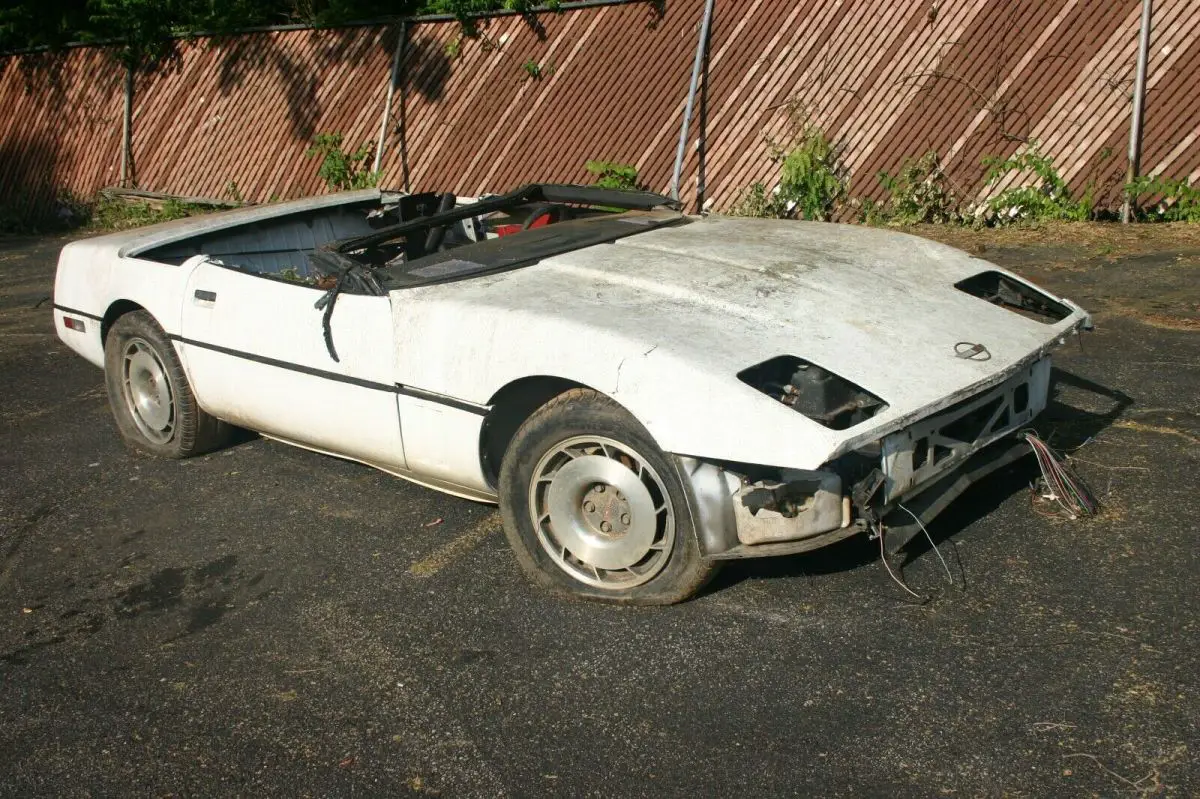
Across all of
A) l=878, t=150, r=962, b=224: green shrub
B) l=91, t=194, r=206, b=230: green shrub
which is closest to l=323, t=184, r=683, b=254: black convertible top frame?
l=878, t=150, r=962, b=224: green shrub

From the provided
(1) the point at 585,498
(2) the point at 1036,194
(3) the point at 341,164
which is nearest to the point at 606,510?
(1) the point at 585,498

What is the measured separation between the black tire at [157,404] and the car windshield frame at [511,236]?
1.04 m

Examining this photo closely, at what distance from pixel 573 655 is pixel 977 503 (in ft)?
5.75

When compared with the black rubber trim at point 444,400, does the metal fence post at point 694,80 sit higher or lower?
higher

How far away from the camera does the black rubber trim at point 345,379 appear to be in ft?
13.5

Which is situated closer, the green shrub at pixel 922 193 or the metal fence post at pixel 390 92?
the green shrub at pixel 922 193

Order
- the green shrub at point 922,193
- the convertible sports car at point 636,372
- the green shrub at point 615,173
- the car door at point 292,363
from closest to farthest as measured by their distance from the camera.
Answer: the convertible sports car at point 636,372, the car door at point 292,363, the green shrub at point 922,193, the green shrub at point 615,173

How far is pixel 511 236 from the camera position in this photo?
4.97 m

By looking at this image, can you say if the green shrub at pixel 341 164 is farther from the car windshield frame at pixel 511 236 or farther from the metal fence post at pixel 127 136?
the car windshield frame at pixel 511 236

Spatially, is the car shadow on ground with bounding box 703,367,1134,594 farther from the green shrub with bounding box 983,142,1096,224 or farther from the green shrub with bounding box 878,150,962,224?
the green shrub with bounding box 878,150,962,224

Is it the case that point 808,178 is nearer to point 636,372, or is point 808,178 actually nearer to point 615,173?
point 615,173

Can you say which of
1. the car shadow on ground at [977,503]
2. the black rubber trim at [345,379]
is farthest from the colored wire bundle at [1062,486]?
the black rubber trim at [345,379]

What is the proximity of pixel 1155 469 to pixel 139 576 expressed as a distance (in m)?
3.95

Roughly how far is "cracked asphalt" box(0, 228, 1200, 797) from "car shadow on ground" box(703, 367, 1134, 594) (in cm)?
2
